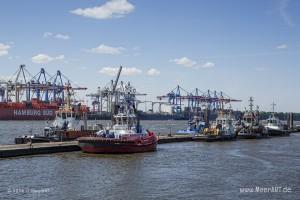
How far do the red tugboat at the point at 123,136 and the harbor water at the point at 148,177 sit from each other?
0.98 m

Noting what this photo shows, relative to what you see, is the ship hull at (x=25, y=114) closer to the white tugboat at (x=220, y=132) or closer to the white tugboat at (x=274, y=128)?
the white tugboat at (x=274, y=128)

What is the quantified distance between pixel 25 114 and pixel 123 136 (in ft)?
411

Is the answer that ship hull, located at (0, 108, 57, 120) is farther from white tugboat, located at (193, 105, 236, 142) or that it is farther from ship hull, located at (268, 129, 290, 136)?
white tugboat, located at (193, 105, 236, 142)

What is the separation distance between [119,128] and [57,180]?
1733 cm

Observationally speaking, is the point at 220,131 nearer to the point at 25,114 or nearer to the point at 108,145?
the point at 108,145

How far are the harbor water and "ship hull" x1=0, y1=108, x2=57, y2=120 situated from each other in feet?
404

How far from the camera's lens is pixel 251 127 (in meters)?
80.6

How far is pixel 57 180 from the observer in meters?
30.1

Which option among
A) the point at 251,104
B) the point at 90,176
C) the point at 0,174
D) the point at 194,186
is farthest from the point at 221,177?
the point at 251,104

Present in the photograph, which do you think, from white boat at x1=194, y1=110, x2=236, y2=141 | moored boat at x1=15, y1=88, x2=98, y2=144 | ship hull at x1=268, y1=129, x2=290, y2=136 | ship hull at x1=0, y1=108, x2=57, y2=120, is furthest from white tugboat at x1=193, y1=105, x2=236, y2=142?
ship hull at x1=0, y1=108, x2=57, y2=120

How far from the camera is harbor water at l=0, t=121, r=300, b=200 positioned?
1043 inches

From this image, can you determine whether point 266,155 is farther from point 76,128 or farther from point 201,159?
point 76,128

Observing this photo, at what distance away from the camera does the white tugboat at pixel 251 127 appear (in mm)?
76500

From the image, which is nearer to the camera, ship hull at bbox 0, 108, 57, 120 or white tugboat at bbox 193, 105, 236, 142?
white tugboat at bbox 193, 105, 236, 142
